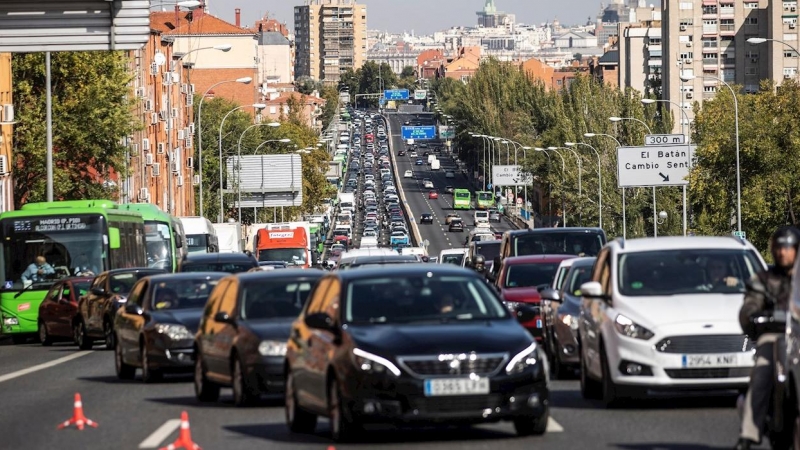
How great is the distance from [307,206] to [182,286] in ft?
368

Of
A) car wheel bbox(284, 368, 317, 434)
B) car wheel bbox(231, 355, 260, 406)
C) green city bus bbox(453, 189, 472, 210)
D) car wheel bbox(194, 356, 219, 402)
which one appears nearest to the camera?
car wheel bbox(284, 368, 317, 434)

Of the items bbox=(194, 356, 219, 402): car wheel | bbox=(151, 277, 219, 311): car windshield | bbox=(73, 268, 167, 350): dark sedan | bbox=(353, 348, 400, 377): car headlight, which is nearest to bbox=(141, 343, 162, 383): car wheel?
bbox=(151, 277, 219, 311): car windshield

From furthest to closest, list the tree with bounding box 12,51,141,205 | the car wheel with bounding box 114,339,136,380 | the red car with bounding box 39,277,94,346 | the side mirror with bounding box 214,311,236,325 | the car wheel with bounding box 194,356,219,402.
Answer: the tree with bounding box 12,51,141,205
the red car with bounding box 39,277,94,346
the car wheel with bounding box 114,339,136,380
the car wheel with bounding box 194,356,219,402
the side mirror with bounding box 214,311,236,325

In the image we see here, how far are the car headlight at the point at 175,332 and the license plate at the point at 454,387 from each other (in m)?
8.55

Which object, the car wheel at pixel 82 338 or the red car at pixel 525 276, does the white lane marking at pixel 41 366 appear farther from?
the red car at pixel 525 276

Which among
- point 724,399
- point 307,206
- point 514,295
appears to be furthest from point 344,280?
point 307,206

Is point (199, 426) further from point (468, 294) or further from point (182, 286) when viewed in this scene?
point (182, 286)

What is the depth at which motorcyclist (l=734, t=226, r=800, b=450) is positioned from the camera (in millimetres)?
10477

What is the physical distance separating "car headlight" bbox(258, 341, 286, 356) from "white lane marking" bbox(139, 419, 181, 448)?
1.12m

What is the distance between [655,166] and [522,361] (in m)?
52.8

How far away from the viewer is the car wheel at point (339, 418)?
→ 12.9 meters

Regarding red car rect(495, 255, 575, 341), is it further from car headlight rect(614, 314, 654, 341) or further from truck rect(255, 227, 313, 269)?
truck rect(255, 227, 313, 269)

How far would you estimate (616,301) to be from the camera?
628 inches

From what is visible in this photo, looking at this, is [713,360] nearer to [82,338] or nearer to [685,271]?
[685,271]
